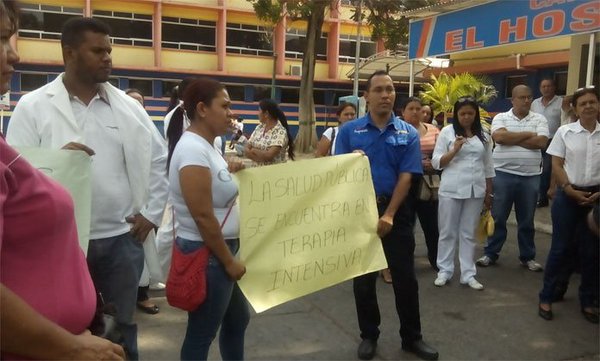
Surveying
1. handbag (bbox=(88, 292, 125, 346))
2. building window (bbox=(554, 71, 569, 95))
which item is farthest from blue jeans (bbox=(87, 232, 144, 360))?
building window (bbox=(554, 71, 569, 95))

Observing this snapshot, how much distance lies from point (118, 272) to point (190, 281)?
0.38m

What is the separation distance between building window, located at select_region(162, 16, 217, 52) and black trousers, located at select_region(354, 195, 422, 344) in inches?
1064

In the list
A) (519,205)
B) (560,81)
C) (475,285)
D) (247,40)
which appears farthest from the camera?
(247,40)

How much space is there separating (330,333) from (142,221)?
74.3 inches

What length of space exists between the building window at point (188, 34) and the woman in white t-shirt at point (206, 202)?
2753 centimetres

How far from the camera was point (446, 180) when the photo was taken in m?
5.16

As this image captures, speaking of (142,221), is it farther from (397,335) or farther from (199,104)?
(397,335)

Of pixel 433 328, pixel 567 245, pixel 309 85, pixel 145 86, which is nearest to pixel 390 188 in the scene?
pixel 433 328

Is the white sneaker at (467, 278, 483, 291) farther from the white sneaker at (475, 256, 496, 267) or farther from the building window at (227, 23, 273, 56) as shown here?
the building window at (227, 23, 273, 56)

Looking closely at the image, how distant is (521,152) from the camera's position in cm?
561

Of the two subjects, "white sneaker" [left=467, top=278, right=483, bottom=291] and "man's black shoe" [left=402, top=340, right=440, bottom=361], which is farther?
"white sneaker" [left=467, top=278, right=483, bottom=291]

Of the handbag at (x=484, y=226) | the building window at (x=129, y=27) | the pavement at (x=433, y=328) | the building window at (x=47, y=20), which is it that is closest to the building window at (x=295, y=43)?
the building window at (x=129, y=27)

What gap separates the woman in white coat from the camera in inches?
200

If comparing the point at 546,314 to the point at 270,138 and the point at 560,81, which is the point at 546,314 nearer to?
the point at 270,138
